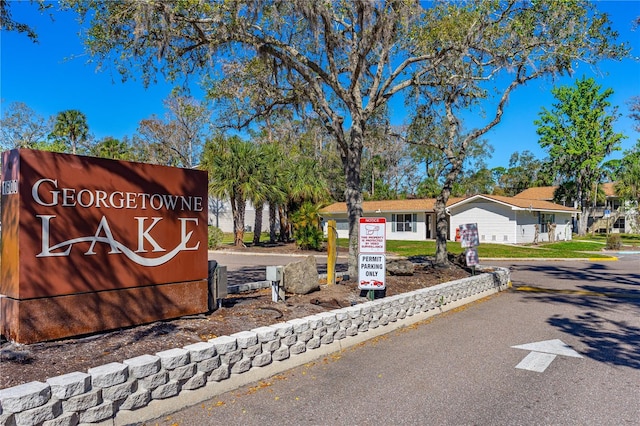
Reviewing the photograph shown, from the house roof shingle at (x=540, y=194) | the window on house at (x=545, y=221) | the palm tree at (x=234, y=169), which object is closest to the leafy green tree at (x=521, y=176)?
the house roof shingle at (x=540, y=194)

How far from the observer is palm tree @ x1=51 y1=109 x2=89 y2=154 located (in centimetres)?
3812

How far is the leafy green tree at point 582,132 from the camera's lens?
1706 inches

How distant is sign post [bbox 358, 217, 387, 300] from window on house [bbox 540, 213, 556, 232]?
101ft

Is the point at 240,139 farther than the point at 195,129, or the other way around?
the point at 195,129

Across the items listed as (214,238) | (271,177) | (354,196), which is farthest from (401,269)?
(214,238)

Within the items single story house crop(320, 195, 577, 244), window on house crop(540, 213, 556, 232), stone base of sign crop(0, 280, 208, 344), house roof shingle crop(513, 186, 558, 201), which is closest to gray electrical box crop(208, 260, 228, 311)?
stone base of sign crop(0, 280, 208, 344)

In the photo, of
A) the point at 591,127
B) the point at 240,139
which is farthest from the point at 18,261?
the point at 591,127

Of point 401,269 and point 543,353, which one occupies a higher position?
point 401,269

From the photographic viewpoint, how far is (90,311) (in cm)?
537

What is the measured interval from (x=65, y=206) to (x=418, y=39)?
8.95 metres

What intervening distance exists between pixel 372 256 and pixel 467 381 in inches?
133

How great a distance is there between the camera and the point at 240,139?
28109mm

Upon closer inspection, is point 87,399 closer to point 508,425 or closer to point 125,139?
point 508,425

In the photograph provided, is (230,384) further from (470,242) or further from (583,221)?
(583,221)
